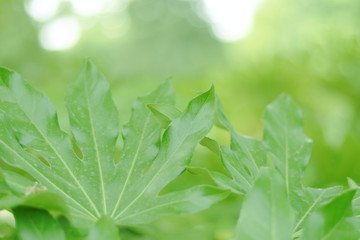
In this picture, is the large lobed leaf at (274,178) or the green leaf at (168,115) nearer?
the large lobed leaf at (274,178)

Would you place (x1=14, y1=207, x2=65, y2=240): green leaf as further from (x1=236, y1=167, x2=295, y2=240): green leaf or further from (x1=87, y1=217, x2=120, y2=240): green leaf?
(x1=236, y1=167, x2=295, y2=240): green leaf

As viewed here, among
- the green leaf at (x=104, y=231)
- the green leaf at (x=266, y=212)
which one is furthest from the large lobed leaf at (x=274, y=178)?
the green leaf at (x=104, y=231)

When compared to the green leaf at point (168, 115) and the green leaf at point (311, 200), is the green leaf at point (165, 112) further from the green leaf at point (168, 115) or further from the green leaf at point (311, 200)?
the green leaf at point (311, 200)

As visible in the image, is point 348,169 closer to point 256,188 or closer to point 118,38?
point 256,188

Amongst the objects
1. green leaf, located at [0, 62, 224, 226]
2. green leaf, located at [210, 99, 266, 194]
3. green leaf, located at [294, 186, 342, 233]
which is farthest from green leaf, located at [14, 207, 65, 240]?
green leaf, located at [294, 186, 342, 233]

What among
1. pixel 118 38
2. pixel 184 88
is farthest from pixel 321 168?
pixel 118 38

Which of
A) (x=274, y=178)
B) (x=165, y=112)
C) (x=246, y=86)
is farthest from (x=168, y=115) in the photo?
(x=246, y=86)
